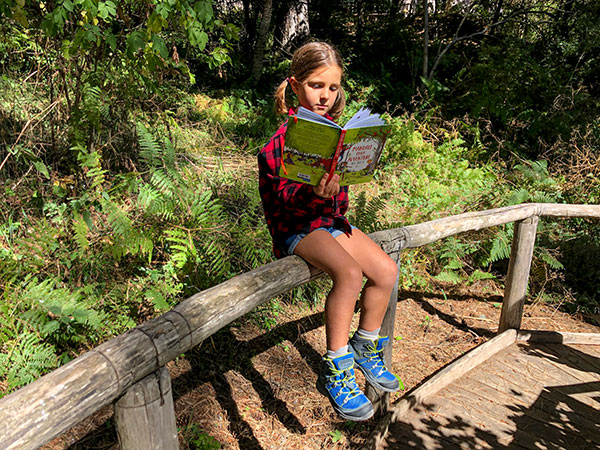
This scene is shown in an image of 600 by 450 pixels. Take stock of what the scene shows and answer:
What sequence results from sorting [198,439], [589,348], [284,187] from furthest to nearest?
[589,348], [198,439], [284,187]

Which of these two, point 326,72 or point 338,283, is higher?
point 326,72

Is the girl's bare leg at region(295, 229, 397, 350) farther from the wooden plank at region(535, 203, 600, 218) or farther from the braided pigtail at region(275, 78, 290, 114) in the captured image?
the wooden plank at region(535, 203, 600, 218)

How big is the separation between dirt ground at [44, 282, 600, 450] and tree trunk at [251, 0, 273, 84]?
557 cm

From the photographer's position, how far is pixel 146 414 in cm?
146

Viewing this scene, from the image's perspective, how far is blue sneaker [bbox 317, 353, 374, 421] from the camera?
206 cm

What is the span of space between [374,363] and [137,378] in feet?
4.19

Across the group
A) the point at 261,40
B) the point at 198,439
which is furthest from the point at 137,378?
the point at 261,40

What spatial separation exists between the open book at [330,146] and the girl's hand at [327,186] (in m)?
0.02

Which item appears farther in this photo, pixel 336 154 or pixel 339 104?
pixel 339 104

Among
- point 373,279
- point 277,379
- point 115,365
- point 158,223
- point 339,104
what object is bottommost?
point 277,379

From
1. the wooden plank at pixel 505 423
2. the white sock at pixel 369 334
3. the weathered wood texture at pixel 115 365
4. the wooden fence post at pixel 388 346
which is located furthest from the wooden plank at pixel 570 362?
the weathered wood texture at pixel 115 365

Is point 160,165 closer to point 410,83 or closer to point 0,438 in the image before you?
point 0,438

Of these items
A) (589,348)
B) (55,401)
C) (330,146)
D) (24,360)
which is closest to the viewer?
(55,401)

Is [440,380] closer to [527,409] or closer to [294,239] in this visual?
[527,409]
